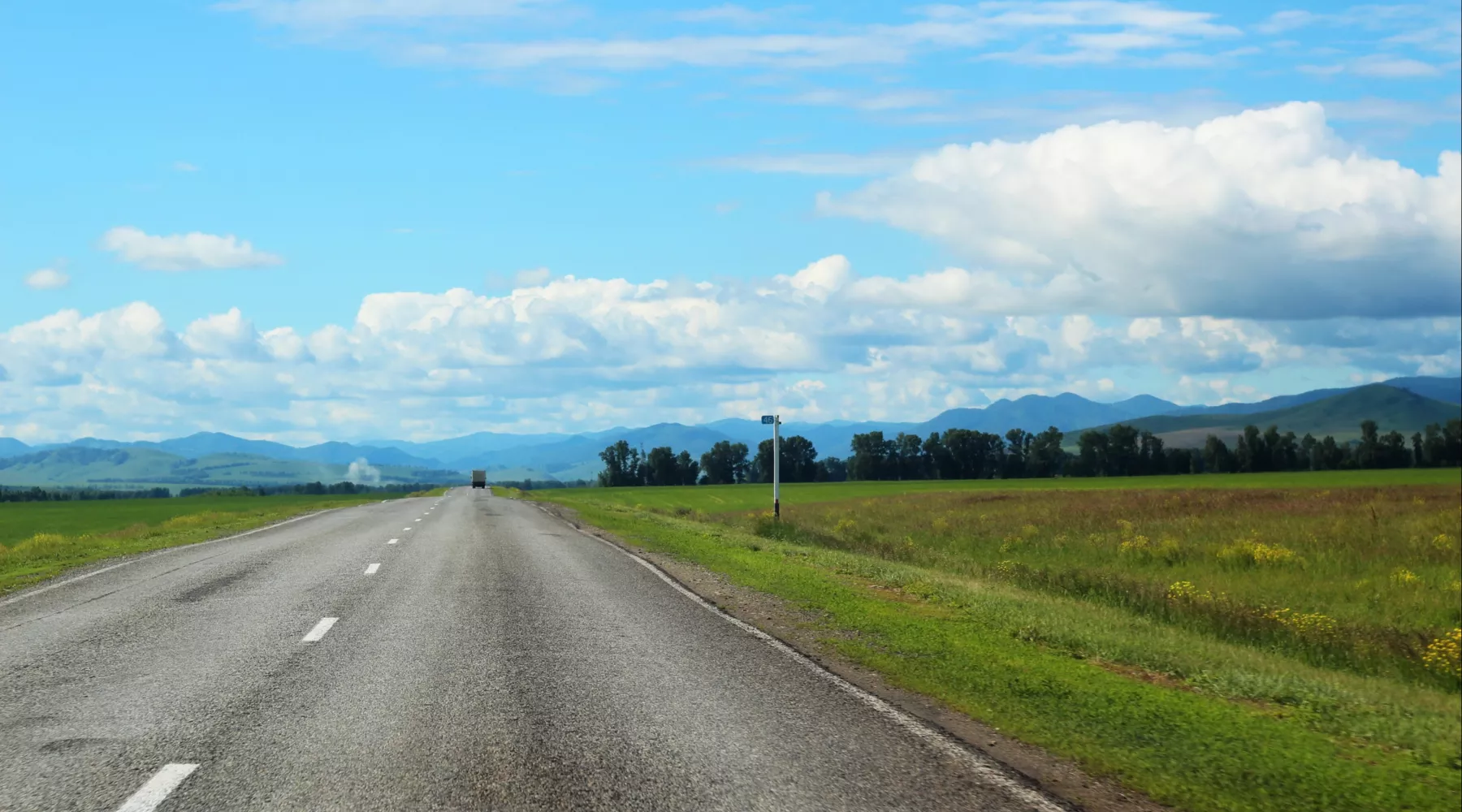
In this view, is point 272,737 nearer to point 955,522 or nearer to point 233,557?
point 233,557

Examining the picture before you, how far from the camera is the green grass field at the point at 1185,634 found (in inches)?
294

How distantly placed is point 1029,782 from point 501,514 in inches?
1623

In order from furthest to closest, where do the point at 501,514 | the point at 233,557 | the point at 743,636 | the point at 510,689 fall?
the point at 501,514 < the point at 233,557 < the point at 743,636 < the point at 510,689

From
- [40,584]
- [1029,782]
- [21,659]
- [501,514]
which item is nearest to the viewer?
[1029,782]

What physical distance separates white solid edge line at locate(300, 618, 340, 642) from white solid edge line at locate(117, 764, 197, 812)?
5.09 m

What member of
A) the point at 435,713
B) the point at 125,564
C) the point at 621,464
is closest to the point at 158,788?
the point at 435,713

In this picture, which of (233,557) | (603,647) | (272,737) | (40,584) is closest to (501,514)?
(233,557)

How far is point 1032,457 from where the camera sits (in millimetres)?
150375

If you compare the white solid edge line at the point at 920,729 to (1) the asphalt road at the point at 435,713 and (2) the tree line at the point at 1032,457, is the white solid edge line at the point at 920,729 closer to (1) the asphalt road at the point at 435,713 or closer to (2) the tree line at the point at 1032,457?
(1) the asphalt road at the point at 435,713

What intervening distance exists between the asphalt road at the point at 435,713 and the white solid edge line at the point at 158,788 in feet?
0.07

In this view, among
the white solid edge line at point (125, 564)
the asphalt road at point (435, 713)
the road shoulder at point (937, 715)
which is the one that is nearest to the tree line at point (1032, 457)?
the white solid edge line at point (125, 564)

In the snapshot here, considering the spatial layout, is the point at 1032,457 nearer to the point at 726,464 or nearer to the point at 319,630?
the point at 726,464

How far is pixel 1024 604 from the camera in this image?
1653cm

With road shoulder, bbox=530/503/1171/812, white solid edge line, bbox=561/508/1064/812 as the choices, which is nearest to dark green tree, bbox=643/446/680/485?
road shoulder, bbox=530/503/1171/812
